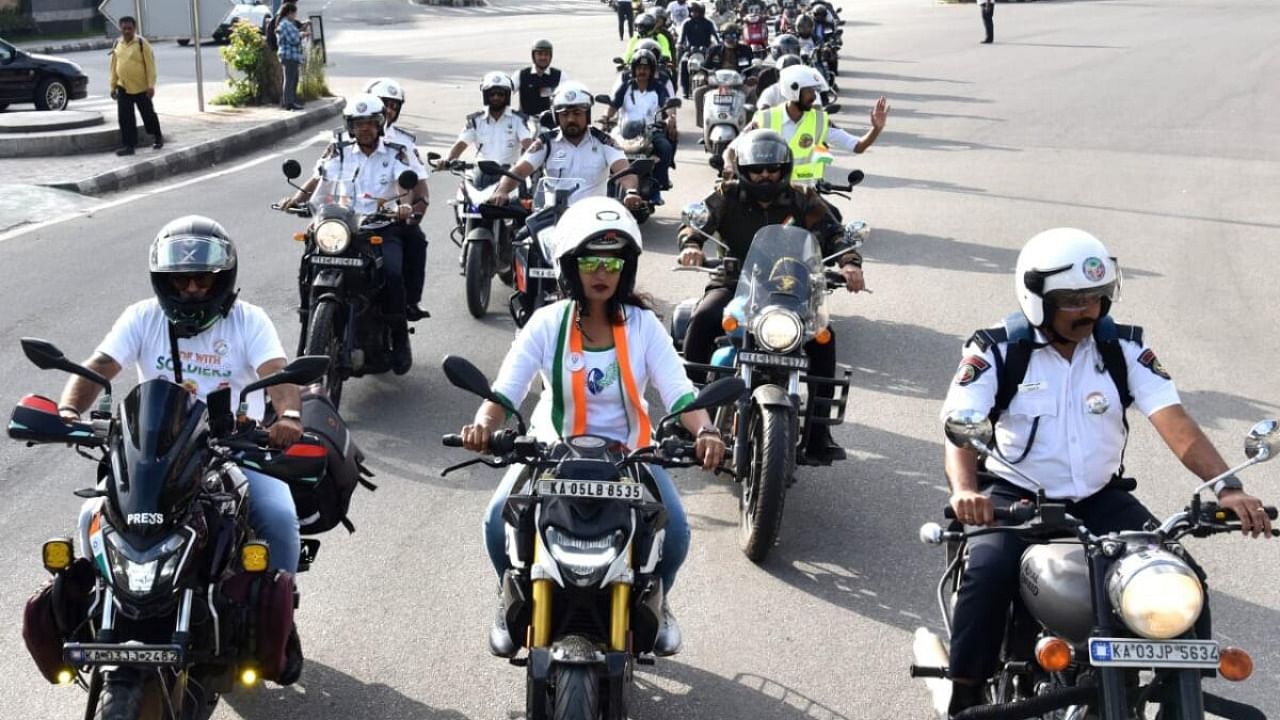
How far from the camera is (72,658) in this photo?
4586 mm

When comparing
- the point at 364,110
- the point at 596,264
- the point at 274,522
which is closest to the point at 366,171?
the point at 364,110

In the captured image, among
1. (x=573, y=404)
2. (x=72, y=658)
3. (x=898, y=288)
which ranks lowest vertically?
(x=898, y=288)

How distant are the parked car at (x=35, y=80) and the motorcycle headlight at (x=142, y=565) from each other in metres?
23.9

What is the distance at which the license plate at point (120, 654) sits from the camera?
15.0 ft

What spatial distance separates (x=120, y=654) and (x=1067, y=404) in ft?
9.83

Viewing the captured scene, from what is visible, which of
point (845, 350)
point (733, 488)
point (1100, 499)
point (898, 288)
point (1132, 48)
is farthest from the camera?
point (1132, 48)

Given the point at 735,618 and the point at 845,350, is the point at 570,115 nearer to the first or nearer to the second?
the point at 845,350

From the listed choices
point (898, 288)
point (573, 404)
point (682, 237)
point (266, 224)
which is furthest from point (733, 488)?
point (266, 224)

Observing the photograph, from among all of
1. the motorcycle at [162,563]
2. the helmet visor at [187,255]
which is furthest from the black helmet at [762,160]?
the motorcycle at [162,563]

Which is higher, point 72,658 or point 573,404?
point 573,404

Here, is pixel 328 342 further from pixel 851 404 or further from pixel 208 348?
pixel 208 348

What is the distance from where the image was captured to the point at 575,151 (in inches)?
468

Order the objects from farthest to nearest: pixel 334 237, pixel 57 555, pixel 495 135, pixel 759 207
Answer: pixel 495 135
pixel 334 237
pixel 759 207
pixel 57 555

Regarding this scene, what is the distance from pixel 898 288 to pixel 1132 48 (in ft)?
100
